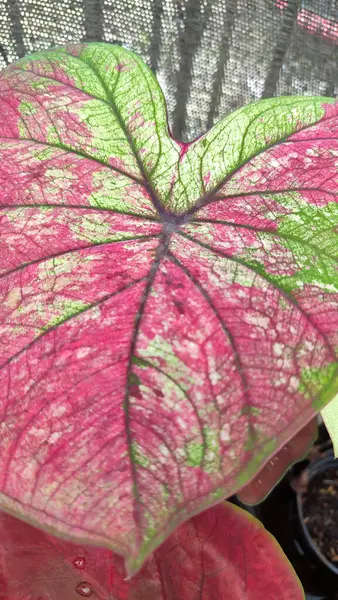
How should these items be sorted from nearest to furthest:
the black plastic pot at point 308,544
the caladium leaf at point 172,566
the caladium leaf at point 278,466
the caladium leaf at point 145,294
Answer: the caladium leaf at point 145,294 < the caladium leaf at point 172,566 < the caladium leaf at point 278,466 < the black plastic pot at point 308,544

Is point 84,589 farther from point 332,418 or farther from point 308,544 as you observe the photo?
point 308,544

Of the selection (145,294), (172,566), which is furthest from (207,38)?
(172,566)

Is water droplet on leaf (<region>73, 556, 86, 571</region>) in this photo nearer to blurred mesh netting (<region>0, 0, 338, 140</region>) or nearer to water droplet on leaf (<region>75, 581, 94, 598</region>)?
water droplet on leaf (<region>75, 581, 94, 598</region>)

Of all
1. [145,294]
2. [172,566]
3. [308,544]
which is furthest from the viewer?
[308,544]

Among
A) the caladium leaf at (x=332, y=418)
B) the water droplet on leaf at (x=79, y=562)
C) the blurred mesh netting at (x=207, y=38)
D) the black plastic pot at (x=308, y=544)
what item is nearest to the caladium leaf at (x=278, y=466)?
the caladium leaf at (x=332, y=418)

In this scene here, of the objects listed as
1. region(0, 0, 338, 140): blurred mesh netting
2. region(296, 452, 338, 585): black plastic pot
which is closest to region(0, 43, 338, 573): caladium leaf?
region(0, 0, 338, 140): blurred mesh netting

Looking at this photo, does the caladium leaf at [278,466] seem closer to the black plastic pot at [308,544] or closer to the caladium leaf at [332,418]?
the caladium leaf at [332,418]
